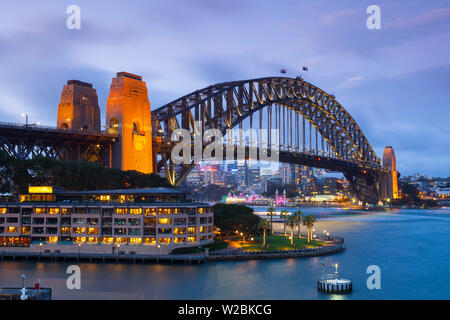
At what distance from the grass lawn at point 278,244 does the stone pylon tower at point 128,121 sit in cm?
2034

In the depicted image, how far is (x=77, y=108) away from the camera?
7150cm

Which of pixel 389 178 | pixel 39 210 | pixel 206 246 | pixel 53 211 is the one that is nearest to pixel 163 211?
pixel 206 246

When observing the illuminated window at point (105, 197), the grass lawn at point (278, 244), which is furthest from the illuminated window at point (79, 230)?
the grass lawn at point (278, 244)

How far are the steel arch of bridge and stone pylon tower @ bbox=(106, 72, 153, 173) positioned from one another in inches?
303

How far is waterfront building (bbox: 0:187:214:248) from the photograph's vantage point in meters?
53.8

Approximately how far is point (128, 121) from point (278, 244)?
2592 centimetres

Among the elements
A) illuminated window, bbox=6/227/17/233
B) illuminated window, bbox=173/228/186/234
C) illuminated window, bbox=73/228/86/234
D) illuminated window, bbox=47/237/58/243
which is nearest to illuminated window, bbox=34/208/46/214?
illuminated window, bbox=6/227/17/233

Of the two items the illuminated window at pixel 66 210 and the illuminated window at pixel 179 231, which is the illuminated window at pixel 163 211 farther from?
the illuminated window at pixel 66 210

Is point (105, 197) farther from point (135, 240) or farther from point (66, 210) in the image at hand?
point (135, 240)

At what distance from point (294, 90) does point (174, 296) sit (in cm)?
9052
